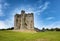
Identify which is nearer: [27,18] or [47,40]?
[47,40]

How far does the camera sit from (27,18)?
301 ft

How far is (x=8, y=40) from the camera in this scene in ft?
120

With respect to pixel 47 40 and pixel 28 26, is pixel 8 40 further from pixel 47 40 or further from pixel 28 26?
pixel 28 26

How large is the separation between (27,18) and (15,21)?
831 cm

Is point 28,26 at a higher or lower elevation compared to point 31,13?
lower

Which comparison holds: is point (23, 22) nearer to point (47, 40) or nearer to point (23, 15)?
point (23, 15)

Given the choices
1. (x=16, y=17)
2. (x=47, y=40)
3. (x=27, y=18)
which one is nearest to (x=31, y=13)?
(x=27, y=18)

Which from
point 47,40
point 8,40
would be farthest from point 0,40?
point 47,40

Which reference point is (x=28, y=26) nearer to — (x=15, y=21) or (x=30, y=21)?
(x=30, y=21)

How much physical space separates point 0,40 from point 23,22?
55.6 meters

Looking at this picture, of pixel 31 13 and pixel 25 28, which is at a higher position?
pixel 31 13

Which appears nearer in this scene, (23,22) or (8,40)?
(8,40)

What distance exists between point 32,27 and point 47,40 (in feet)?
179

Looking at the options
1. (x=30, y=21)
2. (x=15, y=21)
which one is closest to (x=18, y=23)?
(x=15, y=21)
